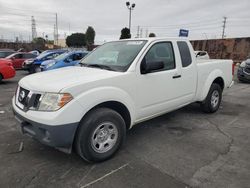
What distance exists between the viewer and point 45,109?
8.90ft

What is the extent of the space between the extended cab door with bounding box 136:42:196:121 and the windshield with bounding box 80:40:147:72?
0.74 feet

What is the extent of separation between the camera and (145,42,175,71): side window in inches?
149

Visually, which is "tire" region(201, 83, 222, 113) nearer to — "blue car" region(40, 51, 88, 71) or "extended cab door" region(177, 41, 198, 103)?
"extended cab door" region(177, 41, 198, 103)

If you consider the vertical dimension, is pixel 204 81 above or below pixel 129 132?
above

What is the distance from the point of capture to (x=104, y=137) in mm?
3156

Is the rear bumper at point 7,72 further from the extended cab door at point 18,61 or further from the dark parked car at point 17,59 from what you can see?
the extended cab door at point 18,61

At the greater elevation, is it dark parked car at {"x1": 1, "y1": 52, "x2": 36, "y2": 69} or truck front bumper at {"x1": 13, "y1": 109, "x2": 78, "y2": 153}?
dark parked car at {"x1": 1, "y1": 52, "x2": 36, "y2": 69}

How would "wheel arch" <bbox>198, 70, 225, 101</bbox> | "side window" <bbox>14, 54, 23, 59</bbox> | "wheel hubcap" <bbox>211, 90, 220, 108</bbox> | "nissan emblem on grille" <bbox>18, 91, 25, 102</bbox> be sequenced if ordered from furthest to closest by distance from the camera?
"side window" <bbox>14, 54, 23, 59</bbox> → "wheel hubcap" <bbox>211, 90, 220, 108</bbox> → "wheel arch" <bbox>198, 70, 225, 101</bbox> → "nissan emblem on grille" <bbox>18, 91, 25, 102</bbox>

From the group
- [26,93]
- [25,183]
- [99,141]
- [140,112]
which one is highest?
[26,93]

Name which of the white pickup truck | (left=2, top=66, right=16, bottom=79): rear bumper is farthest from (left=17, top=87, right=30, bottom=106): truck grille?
(left=2, top=66, right=16, bottom=79): rear bumper

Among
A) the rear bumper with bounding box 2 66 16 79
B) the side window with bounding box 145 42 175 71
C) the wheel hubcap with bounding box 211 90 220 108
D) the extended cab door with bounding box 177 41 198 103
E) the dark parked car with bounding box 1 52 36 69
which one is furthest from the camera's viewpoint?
the dark parked car with bounding box 1 52 36 69

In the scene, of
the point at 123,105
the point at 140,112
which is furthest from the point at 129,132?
the point at 123,105

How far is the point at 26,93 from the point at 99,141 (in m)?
1.24

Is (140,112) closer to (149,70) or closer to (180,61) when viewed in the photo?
(149,70)
